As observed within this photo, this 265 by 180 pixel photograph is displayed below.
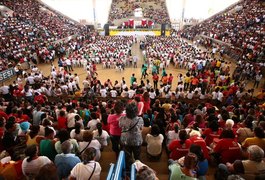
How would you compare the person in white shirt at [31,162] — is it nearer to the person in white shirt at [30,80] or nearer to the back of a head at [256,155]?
the back of a head at [256,155]

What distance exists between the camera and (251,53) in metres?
16.8

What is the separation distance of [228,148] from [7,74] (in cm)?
1479

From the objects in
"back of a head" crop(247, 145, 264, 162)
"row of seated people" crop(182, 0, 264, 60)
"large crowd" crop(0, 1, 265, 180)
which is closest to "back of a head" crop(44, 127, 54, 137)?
"large crowd" crop(0, 1, 265, 180)

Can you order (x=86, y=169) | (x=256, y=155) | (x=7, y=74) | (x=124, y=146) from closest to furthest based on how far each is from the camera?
(x=86, y=169)
(x=256, y=155)
(x=124, y=146)
(x=7, y=74)

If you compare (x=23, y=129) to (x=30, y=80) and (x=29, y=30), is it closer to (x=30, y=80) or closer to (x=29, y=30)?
(x=30, y=80)

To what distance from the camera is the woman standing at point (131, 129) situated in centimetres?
347

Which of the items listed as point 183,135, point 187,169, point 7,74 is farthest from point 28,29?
point 187,169

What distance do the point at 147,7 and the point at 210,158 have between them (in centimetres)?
4837

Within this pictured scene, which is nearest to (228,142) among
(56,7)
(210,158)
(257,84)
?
(210,158)

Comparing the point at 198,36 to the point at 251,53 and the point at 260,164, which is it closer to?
the point at 251,53

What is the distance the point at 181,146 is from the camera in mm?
4078

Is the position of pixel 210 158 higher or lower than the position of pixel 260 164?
lower

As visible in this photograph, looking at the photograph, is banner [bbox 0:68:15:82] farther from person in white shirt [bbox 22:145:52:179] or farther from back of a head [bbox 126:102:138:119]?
back of a head [bbox 126:102:138:119]

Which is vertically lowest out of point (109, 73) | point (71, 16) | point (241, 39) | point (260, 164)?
point (109, 73)
